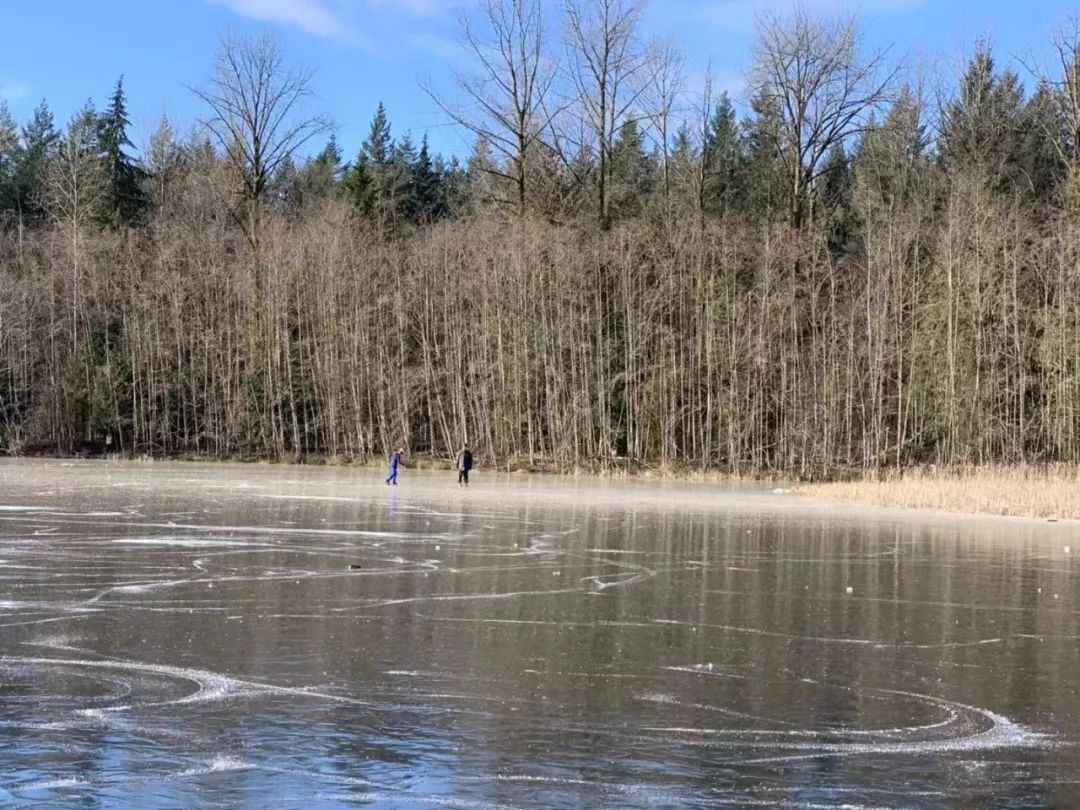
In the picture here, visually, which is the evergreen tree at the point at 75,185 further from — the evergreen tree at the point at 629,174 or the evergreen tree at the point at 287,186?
the evergreen tree at the point at 629,174

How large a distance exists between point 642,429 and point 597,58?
1733 cm

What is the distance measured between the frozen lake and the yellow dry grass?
802 centimetres

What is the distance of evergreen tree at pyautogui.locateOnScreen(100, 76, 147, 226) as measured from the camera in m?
66.1

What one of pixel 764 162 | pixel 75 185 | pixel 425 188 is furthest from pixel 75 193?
pixel 764 162

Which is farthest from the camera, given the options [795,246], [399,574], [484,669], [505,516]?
[795,246]

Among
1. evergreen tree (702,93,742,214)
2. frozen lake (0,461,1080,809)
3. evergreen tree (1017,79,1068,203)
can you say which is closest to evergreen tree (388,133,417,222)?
evergreen tree (702,93,742,214)

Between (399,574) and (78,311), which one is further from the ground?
(78,311)

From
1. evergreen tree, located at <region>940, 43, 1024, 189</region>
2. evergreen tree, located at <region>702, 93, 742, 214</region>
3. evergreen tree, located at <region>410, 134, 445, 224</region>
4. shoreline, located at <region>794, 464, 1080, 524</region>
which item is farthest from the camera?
evergreen tree, located at <region>410, 134, 445, 224</region>

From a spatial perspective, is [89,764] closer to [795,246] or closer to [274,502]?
[274,502]

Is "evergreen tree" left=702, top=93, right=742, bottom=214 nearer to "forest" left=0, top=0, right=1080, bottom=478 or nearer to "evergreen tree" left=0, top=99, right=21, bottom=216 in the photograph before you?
"forest" left=0, top=0, right=1080, bottom=478

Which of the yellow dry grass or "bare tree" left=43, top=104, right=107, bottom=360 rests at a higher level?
"bare tree" left=43, top=104, right=107, bottom=360

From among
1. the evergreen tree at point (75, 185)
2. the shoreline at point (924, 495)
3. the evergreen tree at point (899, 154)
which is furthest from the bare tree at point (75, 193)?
the evergreen tree at point (899, 154)

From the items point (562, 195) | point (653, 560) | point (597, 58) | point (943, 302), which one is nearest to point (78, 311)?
point (562, 195)

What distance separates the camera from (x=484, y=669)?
28.1ft
